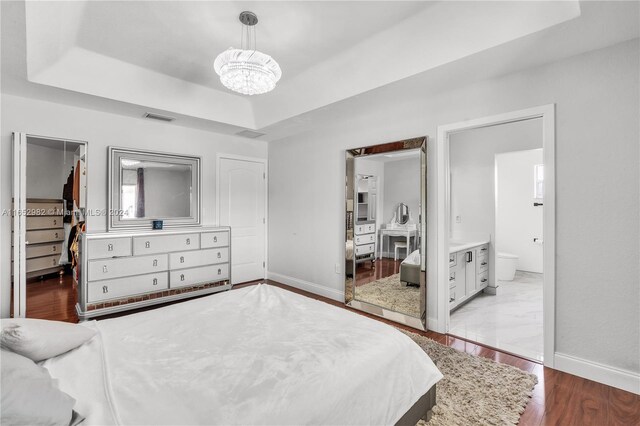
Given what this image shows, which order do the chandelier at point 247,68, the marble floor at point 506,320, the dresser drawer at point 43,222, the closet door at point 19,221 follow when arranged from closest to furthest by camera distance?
1. the chandelier at point 247,68
2. the marble floor at point 506,320
3. the closet door at point 19,221
4. the dresser drawer at point 43,222

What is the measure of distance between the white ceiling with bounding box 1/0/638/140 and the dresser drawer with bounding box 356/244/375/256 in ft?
5.59

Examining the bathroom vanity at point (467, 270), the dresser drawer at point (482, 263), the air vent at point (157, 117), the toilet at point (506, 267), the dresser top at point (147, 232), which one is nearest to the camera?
the dresser top at point (147, 232)

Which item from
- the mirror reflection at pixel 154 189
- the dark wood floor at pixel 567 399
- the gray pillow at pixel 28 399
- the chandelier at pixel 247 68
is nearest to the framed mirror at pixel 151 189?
the mirror reflection at pixel 154 189

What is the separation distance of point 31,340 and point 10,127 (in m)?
3.14

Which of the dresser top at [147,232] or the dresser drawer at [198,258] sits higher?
the dresser top at [147,232]

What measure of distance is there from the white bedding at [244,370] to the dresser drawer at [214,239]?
2.22 m

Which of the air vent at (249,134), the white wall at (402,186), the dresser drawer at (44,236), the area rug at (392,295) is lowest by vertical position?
the area rug at (392,295)

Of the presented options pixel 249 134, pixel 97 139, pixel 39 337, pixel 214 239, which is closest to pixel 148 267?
pixel 214 239

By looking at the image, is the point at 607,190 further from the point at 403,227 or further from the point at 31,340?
the point at 31,340

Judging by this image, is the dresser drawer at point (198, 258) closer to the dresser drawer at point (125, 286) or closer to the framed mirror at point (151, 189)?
the dresser drawer at point (125, 286)

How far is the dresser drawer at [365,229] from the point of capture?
3.86 m

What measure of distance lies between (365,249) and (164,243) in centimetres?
254

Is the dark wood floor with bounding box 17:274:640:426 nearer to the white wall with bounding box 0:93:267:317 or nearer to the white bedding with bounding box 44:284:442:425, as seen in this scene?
the white bedding with bounding box 44:284:442:425

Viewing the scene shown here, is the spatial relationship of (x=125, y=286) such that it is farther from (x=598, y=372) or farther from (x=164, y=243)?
(x=598, y=372)
